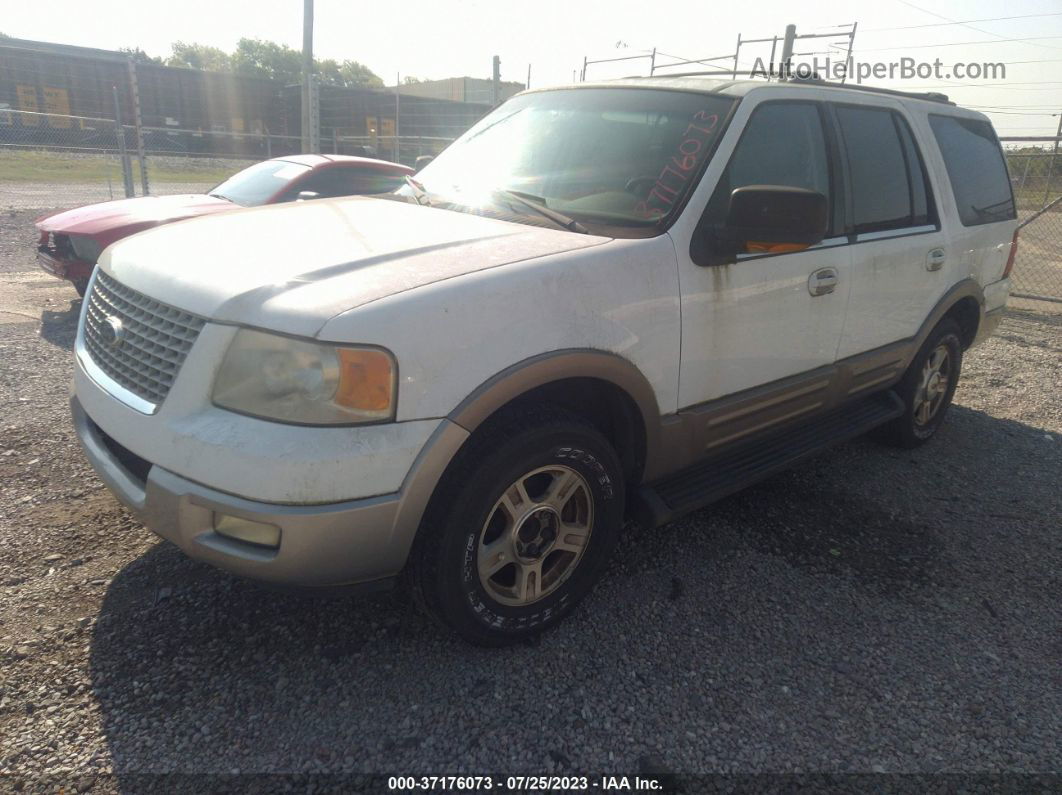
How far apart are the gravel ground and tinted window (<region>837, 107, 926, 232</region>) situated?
1.54 m

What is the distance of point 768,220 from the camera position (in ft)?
8.95

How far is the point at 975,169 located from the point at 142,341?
15.5ft

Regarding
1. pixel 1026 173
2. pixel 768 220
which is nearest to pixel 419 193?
pixel 768 220

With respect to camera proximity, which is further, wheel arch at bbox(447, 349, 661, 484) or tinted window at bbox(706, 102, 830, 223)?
tinted window at bbox(706, 102, 830, 223)

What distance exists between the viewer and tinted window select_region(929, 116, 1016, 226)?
438 cm

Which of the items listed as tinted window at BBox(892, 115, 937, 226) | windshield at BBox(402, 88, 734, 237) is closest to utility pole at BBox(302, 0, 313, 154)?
windshield at BBox(402, 88, 734, 237)

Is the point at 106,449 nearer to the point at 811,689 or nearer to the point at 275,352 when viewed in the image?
the point at 275,352

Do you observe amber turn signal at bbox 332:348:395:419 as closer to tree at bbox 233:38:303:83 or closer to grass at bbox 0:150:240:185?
grass at bbox 0:150:240:185

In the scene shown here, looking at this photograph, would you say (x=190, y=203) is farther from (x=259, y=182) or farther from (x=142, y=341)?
(x=142, y=341)

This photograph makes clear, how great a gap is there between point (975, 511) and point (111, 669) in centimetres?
407

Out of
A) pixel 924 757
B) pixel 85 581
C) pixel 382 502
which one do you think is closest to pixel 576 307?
pixel 382 502

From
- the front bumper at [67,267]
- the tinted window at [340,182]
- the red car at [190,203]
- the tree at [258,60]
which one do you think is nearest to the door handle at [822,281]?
the red car at [190,203]

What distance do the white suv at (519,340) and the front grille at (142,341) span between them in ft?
0.04

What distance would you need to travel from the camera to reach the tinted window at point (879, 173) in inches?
144
